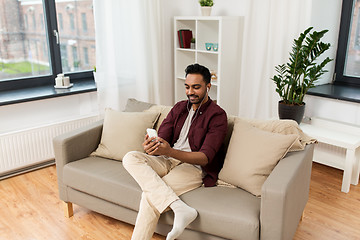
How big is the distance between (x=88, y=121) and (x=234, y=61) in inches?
64.4

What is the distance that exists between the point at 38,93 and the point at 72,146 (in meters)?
1.08

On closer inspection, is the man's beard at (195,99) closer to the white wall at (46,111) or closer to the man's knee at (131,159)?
the man's knee at (131,159)

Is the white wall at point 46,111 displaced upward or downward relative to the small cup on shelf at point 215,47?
downward

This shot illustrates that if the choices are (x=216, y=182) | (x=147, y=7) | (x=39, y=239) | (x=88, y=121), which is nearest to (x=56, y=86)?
(x=88, y=121)

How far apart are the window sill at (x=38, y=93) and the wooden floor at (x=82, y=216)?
2.34ft

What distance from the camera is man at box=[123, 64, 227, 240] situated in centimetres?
204

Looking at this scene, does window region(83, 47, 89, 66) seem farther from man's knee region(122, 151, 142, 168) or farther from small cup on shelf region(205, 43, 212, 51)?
man's knee region(122, 151, 142, 168)

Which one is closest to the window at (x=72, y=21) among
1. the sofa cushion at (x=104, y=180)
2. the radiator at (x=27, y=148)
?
the radiator at (x=27, y=148)

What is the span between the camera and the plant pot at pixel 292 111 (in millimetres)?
3172

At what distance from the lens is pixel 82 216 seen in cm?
266

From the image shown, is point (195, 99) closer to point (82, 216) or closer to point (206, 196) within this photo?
point (206, 196)

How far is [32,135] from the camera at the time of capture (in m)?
3.24

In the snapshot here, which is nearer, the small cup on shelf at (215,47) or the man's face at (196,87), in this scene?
the man's face at (196,87)

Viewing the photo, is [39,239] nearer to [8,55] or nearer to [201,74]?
[201,74]
